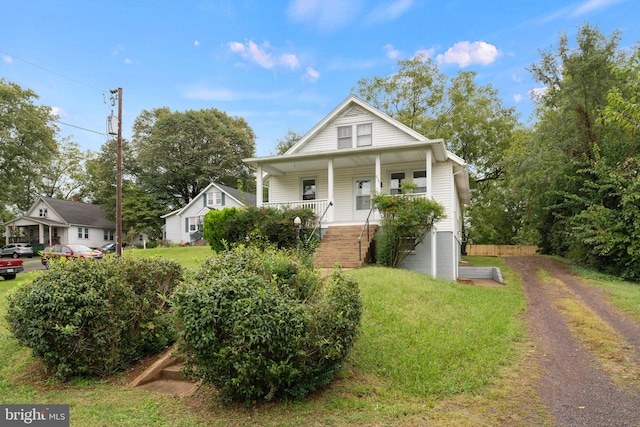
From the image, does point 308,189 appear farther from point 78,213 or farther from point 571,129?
point 78,213

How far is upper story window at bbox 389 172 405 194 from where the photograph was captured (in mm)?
16453

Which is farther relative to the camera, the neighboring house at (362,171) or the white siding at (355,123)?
the white siding at (355,123)

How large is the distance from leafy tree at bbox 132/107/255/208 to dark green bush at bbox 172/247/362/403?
39580 mm

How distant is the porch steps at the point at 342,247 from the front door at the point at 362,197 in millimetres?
2105

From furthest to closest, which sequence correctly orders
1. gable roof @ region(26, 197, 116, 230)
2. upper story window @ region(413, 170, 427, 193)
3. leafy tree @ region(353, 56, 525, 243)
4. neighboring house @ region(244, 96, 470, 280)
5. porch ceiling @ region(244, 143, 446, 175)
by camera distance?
1. gable roof @ region(26, 197, 116, 230)
2. leafy tree @ region(353, 56, 525, 243)
3. upper story window @ region(413, 170, 427, 193)
4. neighboring house @ region(244, 96, 470, 280)
5. porch ceiling @ region(244, 143, 446, 175)

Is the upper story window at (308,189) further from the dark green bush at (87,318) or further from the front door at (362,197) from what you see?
the dark green bush at (87,318)

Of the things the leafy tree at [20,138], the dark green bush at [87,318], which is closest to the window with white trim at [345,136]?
the dark green bush at [87,318]

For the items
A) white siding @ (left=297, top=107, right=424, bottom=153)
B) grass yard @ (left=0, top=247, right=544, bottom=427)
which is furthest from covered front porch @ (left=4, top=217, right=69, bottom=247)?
grass yard @ (left=0, top=247, right=544, bottom=427)

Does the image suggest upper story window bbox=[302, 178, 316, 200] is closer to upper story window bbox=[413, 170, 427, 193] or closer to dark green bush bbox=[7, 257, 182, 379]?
upper story window bbox=[413, 170, 427, 193]

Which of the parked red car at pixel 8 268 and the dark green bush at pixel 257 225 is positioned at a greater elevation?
the dark green bush at pixel 257 225

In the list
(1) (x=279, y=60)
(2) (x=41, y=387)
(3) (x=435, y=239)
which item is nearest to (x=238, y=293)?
(2) (x=41, y=387)

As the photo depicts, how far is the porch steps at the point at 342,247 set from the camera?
12437 millimetres

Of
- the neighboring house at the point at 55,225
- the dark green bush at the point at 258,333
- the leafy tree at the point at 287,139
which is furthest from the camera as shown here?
the neighboring house at the point at 55,225

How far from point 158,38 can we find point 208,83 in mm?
2047
